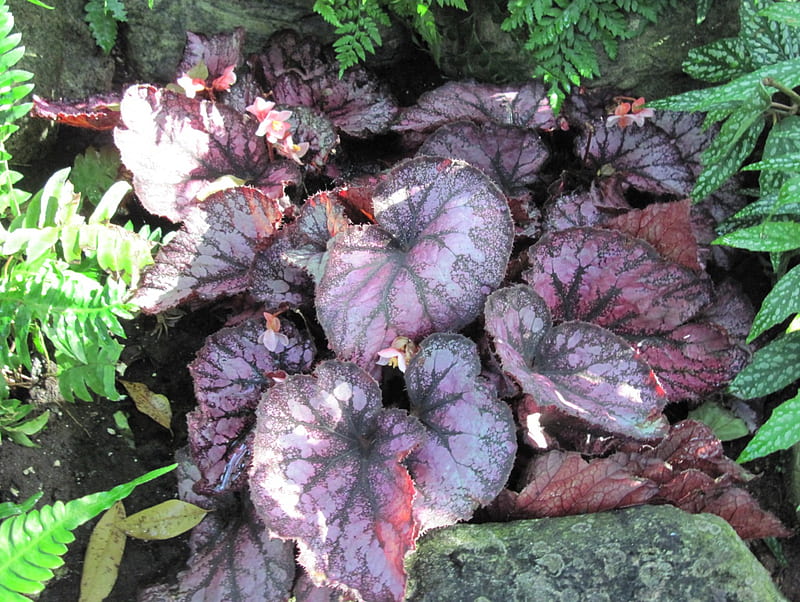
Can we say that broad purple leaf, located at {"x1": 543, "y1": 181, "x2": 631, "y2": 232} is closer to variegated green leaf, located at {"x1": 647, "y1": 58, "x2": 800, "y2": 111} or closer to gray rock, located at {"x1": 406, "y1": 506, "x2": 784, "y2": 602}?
variegated green leaf, located at {"x1": 647, "y1": 58, "x2": 800, "y2": 111}

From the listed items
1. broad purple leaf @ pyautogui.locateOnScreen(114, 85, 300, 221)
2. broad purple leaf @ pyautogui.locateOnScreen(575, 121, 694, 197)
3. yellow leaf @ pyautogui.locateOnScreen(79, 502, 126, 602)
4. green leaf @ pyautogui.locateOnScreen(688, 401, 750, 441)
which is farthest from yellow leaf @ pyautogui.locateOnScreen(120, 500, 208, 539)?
broad purple leaf @ pyautogui.locateOnScreen(575, 121, 694, 197)

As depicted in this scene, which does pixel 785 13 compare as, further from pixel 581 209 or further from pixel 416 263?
pixel 416 263

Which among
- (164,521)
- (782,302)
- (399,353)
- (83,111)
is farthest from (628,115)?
(164,521)

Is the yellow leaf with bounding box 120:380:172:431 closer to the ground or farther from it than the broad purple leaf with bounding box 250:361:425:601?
closer to the ground

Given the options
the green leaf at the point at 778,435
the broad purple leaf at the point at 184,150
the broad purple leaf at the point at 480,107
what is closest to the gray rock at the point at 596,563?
the green leaf at the point at 778,435

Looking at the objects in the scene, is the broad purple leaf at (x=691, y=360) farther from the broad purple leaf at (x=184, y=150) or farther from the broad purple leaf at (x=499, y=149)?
the broad purple leaf at (x=184, y=150)

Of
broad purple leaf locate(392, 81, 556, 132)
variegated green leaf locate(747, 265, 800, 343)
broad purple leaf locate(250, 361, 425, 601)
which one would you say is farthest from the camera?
broad purple leaf locate(392, 81, 556, 132)
